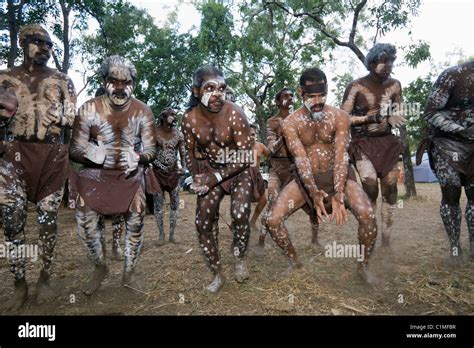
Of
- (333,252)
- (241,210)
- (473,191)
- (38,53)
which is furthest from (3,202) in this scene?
(473,191)

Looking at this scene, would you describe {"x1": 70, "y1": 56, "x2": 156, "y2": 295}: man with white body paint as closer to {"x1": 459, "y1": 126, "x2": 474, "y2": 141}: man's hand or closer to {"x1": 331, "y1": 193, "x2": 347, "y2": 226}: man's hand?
{"x1": 331, "y1": 193, "x2": 347, "y2": 226}: man's hand

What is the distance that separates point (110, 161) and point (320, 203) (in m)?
2.45

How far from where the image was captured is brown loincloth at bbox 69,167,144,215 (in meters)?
3.77

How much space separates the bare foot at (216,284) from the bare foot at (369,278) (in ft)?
5.25

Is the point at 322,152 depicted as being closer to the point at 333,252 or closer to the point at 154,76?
the point at 333,252

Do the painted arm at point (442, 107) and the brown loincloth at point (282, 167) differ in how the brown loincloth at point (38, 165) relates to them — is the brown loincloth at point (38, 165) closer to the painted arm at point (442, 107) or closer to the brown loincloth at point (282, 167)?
the brown loincloth at point (282, 167)

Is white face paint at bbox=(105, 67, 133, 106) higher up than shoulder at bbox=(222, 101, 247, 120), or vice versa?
white face paint at bbox=(105, 67, 133, 106)

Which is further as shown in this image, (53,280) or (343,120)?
(53,280)

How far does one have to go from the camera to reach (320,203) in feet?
12.6

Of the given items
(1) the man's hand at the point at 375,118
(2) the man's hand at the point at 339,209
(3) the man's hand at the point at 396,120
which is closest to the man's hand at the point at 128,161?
(2) the man's hand at the point at 339,209

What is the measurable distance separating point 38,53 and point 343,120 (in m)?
3.68

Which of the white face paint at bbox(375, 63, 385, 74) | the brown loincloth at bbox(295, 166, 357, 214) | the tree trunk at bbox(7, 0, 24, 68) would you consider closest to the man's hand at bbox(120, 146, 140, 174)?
the brown loincloth at bbox(295, 166, 357, 214)

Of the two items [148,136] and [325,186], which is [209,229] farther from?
[325,186]

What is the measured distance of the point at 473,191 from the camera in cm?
445
